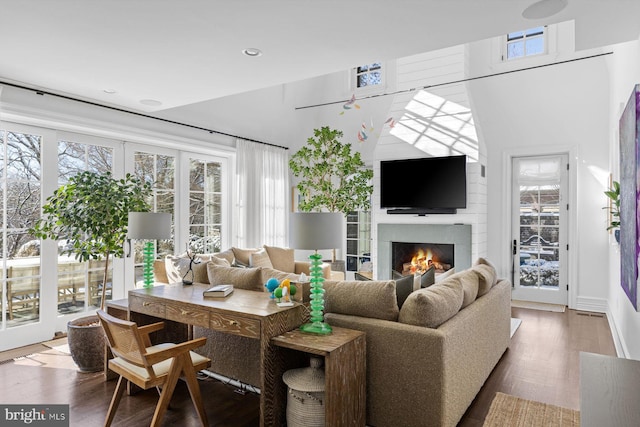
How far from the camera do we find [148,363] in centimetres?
214

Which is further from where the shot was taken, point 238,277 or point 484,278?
point 484,278

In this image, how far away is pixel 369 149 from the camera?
6691mm

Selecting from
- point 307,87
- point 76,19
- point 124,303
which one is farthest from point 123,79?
point 307,87

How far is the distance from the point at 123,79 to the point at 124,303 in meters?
1.86

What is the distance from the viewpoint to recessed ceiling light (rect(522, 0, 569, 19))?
2158 millimetres

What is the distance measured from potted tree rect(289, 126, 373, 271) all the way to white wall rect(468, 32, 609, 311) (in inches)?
72.5

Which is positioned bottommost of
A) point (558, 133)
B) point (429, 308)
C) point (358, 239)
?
point (429, 308)

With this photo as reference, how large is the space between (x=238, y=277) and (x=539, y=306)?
434cm

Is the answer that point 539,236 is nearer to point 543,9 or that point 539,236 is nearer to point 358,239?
point 358,239

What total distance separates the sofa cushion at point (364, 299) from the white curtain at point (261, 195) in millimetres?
3611

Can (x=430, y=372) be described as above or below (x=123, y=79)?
below

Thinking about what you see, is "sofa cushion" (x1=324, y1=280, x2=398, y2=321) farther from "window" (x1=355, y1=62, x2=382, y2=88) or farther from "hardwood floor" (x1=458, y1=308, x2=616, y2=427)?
"window" (x1=355, y1=62, x2=382, y2=88)

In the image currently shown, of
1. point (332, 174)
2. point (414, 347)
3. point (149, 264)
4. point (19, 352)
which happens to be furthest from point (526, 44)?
point (19, 352)

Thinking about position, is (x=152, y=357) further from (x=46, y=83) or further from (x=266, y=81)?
(x=46, y=83)
